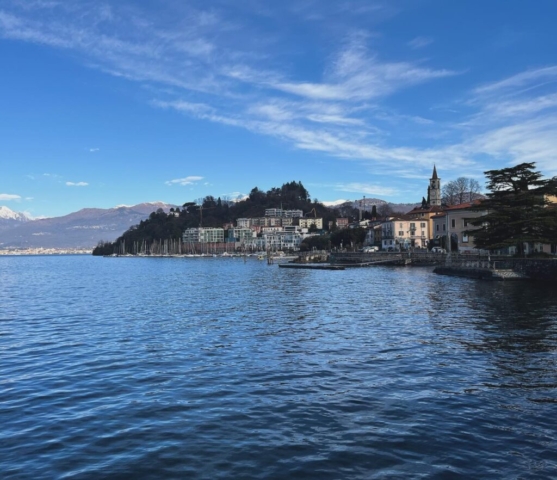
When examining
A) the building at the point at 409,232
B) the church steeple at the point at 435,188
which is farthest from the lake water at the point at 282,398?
the church steeple at the point at 435,188

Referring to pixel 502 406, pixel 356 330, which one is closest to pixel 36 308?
pixel 356 330

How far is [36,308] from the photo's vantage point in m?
33.4

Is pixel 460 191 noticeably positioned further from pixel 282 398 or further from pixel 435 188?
pixel 282 398

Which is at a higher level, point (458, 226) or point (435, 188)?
point (435, 188)

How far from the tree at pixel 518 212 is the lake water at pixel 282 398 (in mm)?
32060

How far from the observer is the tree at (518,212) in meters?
54.1

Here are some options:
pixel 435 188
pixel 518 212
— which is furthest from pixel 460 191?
pixel 518 212

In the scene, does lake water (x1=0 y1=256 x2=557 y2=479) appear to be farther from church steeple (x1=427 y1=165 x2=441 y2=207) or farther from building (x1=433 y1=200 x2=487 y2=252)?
church steeple (x1=427 y1=165 x2=441 y2=207)

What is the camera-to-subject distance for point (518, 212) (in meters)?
55.4

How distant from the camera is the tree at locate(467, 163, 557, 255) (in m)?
54.1

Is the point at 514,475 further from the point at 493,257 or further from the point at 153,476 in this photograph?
the point at 493,257

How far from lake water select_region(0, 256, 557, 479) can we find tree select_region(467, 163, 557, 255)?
32060 millimetres

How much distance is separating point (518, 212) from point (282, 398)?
171ft

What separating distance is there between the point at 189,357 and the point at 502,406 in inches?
409
